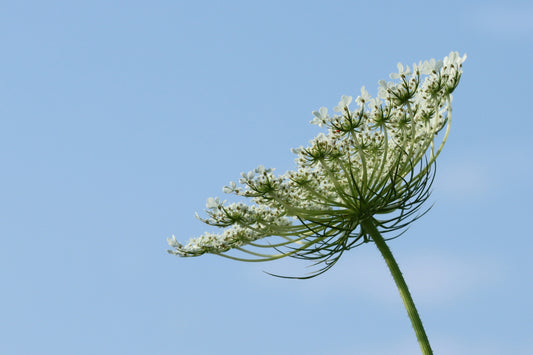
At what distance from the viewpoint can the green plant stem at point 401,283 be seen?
1326cm

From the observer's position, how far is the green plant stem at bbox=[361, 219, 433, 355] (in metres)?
13.3

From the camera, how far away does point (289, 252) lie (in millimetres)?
14086

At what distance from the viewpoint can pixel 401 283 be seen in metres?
13.7

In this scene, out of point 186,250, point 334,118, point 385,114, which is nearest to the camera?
point 334,118

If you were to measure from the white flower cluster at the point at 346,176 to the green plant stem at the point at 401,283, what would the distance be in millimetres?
328

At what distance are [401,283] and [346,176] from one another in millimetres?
2624

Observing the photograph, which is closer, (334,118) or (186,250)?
(334,118)

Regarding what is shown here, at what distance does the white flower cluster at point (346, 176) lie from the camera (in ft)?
42.6

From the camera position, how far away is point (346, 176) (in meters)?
13.1

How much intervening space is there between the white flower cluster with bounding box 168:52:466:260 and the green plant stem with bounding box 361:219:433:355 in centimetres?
33

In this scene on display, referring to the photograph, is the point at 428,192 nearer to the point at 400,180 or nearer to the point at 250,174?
the point at 400,180

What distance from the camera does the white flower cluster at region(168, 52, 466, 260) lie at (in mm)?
12977

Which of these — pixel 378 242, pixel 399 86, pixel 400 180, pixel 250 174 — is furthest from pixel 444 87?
pixel 250 174

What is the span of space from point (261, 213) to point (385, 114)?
3.29m
